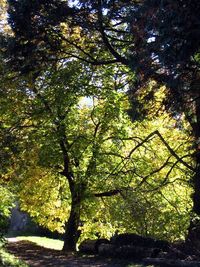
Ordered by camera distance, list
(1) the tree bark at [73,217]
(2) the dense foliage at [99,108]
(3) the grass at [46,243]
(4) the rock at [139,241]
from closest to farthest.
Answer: (2) the dense foliage at [99,108], (4) the rock at [139,241], (1) the tree bark at [73,217], (3) the grass at [46,243]

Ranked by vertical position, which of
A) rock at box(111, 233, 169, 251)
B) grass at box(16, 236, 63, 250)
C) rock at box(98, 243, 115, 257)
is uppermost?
grass at box(16, 236, 63, 250)

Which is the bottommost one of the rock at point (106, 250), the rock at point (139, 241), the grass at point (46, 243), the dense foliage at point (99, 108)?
the rock at point (106, 250)

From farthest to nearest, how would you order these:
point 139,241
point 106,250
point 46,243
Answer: point 46,243, point 106,250, point 139,241

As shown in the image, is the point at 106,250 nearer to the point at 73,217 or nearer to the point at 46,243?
the point at 73,217

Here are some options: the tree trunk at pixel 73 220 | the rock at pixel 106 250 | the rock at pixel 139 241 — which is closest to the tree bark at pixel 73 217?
the tree trunk at pixel 73 220

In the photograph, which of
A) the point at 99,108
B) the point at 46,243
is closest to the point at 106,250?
the point at 99,108

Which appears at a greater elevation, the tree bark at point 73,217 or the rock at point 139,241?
the tree bark at point 73,217

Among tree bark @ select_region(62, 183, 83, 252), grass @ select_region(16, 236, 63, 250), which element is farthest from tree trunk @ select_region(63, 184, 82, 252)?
grass @ select_region(16, 236, 63, 250)

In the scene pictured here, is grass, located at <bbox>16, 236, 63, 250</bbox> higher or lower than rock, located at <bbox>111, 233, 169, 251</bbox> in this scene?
higher

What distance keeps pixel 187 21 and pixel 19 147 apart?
29.9 ft

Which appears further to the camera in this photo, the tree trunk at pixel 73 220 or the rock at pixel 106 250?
the tree trunk at pixel 73 220

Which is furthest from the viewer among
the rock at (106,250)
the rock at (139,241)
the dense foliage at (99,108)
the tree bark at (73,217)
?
the tree bark at (73,217)

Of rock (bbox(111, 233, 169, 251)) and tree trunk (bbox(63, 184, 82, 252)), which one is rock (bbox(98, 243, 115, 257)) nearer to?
rock (bbox(111, 233, 169, 251))

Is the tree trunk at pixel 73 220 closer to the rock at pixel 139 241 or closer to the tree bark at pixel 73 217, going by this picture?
the tree bark at pixel 73 217
